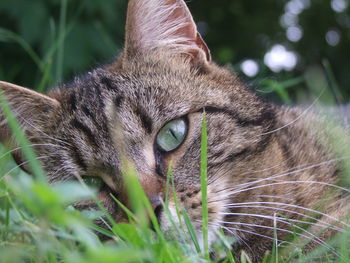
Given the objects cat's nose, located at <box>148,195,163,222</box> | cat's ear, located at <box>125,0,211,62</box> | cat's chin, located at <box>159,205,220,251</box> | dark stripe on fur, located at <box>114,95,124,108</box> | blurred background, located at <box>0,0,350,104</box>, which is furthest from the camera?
blurred background, located at <box>0,0,350,104</box>

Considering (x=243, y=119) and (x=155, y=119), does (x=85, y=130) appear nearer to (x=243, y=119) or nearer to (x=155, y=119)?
(x=155, y=119)

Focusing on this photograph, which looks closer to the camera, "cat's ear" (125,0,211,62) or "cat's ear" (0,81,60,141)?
"cat's ear" (0,81,60,141)

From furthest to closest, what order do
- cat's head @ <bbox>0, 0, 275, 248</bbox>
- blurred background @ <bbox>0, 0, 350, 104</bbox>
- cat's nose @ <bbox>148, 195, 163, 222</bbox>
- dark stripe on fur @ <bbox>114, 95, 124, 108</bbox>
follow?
blurred background @ <bbox>0, 0, 350, 104</bbox> < dark stripe on fur @ <bbox>114, 95, 124, 108</bbox> < cat's head @ <bbox>0, 0, 275, 248</bbox> < cat's nose @ <bbox>148, 195, 163, 222</bbox>

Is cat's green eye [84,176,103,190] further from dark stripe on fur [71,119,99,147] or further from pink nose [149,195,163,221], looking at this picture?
pink nose [149,195,163,221]

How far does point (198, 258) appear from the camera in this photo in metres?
1.13

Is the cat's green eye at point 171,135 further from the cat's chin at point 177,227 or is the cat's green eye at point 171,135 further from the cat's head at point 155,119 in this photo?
the cat's chin at point 177,227

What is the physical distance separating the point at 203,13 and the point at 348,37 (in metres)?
1.61

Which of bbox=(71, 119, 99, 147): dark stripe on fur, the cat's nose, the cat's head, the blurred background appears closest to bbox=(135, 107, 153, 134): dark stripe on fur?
the cat's head

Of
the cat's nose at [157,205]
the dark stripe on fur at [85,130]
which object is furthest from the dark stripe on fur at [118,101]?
the cat's nose at [157,205]

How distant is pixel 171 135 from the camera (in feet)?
5.61

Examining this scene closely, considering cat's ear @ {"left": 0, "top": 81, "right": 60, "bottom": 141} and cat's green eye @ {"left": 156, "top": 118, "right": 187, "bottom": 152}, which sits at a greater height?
cat's ear @ {"left": 0, "top": 81, "right": 60, "bottom": 141}

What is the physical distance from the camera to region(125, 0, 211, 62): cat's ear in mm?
1925

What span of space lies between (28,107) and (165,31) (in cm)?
60

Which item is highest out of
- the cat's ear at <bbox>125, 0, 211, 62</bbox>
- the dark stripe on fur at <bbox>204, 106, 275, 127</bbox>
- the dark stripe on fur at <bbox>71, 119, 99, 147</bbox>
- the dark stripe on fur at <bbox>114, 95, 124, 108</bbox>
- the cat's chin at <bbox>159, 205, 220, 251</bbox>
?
Answer: the cat's ear at <bbox>125, 0, 211, 62</bbox>
